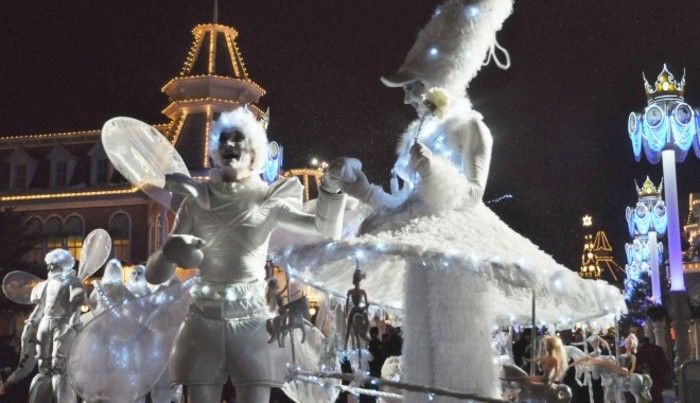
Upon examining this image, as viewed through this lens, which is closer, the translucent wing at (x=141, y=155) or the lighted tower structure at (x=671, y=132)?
the translucent wing at (x=141, y=155)

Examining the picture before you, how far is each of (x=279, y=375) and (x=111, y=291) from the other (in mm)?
3301

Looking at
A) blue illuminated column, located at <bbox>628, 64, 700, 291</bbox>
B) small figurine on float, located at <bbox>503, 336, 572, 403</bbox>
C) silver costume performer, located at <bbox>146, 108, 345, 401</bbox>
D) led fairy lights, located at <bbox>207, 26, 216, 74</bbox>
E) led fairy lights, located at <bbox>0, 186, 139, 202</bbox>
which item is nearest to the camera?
silver costume performer, located at <bbox>146, 108, 345, 401</bbox>

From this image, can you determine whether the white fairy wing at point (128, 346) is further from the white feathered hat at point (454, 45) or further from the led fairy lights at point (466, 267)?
the white feathered hat at point (454, 45)

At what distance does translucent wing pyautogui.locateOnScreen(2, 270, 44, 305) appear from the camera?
909cm

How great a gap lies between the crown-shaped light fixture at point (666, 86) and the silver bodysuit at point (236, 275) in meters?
18.3

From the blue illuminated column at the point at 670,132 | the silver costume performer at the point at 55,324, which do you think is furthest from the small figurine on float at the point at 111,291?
the blue illuminated column at the point at 670,132

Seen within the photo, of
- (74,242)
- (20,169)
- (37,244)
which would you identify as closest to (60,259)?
(74,242)

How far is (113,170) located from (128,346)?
25.5m

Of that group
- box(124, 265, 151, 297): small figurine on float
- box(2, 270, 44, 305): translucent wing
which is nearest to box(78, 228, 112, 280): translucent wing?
box(124, 265, 151, 297): small figurine on float

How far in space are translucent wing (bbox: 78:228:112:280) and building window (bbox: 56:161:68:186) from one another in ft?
73.3

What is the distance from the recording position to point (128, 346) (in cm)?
490

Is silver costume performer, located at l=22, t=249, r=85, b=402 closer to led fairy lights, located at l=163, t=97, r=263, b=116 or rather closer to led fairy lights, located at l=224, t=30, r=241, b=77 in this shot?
led fairy lights, located at l=163, t=97, r=263, b=116

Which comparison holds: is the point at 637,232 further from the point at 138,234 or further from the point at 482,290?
the point at 482,290

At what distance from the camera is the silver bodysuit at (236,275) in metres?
4.23
